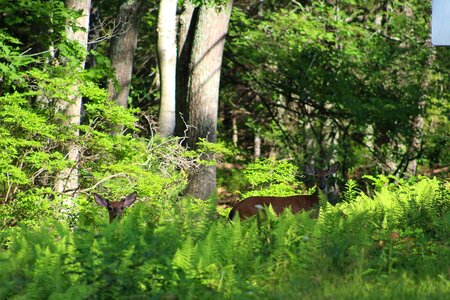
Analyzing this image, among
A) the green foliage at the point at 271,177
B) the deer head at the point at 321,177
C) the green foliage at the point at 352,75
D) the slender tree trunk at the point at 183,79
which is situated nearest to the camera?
the deer head at the point at 321,177

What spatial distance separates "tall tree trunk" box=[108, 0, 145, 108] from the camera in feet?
63.4

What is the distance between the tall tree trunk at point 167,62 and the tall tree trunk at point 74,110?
2.15 meters

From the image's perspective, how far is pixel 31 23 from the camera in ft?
51.8

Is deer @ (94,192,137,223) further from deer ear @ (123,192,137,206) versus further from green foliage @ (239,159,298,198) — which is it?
green foliage @ (239,159,298,198)

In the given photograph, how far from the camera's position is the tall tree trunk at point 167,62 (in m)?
18.2

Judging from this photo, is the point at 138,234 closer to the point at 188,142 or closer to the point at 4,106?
the point at 4,106

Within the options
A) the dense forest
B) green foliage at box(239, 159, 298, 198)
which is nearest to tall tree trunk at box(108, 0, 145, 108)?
the dense forest

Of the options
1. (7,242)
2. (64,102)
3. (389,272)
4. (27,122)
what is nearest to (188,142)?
(64,102)

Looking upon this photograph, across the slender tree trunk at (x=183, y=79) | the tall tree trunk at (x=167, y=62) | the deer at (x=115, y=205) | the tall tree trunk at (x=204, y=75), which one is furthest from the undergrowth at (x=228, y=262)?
the slender tree trunk at (x=183, y=79)

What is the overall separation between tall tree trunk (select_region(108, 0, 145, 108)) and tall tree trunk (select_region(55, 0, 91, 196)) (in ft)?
8.94

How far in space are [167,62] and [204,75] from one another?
2.67 feet

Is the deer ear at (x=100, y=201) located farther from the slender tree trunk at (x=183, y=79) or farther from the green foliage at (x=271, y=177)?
the slender tree trunk at (x=183, y=79)

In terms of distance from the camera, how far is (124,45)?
19578 millimetres

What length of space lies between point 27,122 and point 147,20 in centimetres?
1375
